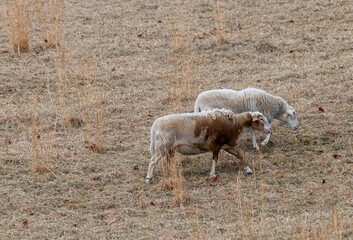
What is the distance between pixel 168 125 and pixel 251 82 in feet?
12.9

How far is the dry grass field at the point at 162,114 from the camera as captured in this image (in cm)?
718

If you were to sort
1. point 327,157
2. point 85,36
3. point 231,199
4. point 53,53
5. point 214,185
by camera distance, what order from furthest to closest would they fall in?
1. point 85,36
2. point 53,53
3. point 327,157
4. point 214,185
5. point 231,199

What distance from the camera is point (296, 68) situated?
1208 centimetres

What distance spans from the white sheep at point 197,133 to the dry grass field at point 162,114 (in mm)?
237

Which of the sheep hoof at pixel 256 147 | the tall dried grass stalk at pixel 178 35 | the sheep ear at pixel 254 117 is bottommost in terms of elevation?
the sheep hoof at pixel 256 147

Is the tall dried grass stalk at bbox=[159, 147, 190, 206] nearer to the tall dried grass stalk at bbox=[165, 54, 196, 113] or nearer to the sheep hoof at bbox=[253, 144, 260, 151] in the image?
the sheep hoof at bbox=[253, 144, 260, 151]

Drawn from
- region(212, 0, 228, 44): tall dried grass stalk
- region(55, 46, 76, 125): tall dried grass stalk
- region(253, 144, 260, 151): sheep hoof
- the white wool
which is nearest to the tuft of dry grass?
the white wool

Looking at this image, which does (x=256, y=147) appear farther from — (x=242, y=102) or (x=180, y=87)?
(x=180, y=87)

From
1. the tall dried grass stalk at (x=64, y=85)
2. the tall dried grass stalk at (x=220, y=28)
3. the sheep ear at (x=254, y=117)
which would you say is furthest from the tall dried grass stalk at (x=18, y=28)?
the sheep ear at (x=254, y=117)

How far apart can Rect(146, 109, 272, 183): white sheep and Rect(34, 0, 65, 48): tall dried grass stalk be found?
557cm

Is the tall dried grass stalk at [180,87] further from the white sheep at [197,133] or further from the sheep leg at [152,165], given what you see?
the sheep leg at [152,165]

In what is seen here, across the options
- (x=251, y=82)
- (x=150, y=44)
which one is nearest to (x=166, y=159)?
(x=251, y=82)

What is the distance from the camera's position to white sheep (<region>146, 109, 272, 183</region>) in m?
8.02

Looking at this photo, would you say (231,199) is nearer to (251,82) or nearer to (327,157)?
(327,157)
